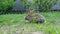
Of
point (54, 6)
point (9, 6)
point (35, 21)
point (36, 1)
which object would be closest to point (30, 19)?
point (35, 21)

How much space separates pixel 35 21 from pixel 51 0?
5871 millimetres

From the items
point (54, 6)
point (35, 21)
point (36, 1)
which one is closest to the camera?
point (35, 21)

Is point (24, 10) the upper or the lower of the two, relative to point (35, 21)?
lower

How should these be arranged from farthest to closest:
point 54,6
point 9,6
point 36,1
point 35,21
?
point 54,6 < point 9,6 < point 36,1 < point 35,21

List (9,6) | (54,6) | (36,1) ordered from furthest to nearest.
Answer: (54,6)
(9,6)
(36,1)

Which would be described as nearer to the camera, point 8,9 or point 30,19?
point 30,19

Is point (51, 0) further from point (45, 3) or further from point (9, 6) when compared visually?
point (9, 6)

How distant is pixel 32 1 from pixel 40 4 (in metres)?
0.51

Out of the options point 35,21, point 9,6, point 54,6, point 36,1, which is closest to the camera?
point 35,21

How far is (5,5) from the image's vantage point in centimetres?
1329

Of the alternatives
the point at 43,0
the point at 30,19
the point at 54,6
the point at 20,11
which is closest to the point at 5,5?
the point at 20,11

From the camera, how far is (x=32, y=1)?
43.6 feet

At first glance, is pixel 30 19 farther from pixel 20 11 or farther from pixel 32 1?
pixel 20 11

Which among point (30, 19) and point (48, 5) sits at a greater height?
point (30, 19)
